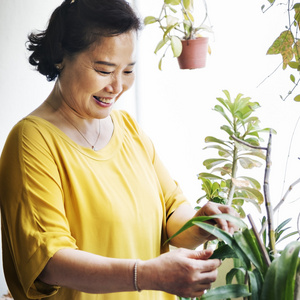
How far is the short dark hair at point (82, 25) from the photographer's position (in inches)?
54.7

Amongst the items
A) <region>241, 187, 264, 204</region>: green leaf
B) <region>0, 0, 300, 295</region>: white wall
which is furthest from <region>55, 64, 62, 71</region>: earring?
<region>0, 0, 300, 295</region>: white wall

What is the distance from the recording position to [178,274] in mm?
1145

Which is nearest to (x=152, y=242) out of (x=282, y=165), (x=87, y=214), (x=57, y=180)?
(x=87, y=214)

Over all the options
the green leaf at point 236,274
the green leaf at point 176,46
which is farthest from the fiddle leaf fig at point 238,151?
the green leaf at point 236,274

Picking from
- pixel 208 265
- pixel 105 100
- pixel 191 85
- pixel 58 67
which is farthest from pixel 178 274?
pixel 191 85

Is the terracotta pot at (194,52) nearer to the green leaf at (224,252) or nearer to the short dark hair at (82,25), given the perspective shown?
the short dark hair at (82,25)

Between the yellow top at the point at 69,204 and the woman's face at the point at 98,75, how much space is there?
11 centimetres

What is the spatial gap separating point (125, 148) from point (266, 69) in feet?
3.41

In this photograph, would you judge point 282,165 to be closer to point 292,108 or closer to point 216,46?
point 292,108

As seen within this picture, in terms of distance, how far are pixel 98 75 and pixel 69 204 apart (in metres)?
0.36

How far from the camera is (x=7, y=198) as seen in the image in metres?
1.32

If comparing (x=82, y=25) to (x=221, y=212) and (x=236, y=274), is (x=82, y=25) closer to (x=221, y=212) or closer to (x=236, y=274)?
(x=221, y=212)

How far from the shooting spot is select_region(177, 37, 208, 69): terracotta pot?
85.9 inches

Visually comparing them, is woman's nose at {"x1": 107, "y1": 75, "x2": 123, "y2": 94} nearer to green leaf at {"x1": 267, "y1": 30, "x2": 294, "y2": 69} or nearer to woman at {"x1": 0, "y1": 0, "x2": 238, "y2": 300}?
woman at {"x1": 0, "y1": 0, "x2": 238, "y2": 300}
